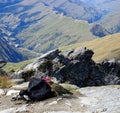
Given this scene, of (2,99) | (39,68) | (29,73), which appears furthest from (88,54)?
(2,99)

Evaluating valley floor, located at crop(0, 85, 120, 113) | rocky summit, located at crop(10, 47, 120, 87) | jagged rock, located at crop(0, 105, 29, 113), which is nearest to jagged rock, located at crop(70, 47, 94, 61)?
rocky summit, located at crop(10, 47, 120, 87)

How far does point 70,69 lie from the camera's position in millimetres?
66750

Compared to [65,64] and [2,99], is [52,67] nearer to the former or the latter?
[65,64]

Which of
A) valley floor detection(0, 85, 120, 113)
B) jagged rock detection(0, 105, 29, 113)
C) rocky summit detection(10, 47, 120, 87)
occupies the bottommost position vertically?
rocky summit detection(10, 47, 120, 87)

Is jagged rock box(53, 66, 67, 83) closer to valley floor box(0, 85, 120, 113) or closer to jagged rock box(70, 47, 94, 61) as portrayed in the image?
jagged rock box(70, 47, 94, 61)

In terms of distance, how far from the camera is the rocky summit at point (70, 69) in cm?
5594

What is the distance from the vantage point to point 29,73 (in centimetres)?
4900

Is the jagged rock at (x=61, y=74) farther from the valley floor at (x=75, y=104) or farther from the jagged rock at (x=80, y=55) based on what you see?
the valley floor at (x=75, y=104)

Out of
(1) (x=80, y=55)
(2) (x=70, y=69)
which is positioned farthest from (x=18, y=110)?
(1) (x=80, y=55)

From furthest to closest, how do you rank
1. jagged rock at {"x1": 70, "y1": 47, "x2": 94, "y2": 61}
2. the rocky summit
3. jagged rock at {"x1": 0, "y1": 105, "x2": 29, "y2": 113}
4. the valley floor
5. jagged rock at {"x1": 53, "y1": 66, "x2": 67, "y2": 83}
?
jagged rock at {"x1": 70, "y1": 47, "x2": 94, "y2": 61}
jagged rock at {"x1": 53, "y1": 66, "x2": 67, "y2": 83}
the rocky summit
jagged rock at {"x1": 0, "y1": 105, "x2": 29, "y2": 113}
the valley floor

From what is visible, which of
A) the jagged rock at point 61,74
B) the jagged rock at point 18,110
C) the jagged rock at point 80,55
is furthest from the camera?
the jagged rock at point 80,55

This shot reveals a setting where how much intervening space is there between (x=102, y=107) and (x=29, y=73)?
2748cm

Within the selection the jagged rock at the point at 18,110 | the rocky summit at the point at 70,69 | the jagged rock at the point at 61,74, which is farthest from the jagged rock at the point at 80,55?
the jagged rock at the point at 18,110

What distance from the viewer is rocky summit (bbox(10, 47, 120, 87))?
184 feet
